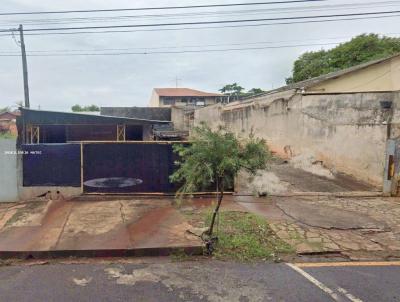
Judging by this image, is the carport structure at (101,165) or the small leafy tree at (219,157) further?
the carport structure at (101,165)

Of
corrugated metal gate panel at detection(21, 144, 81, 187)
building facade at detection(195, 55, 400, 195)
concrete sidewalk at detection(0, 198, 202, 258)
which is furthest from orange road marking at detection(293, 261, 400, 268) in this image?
corrugated metal gate panel at detection(21, 144, 81, 187)

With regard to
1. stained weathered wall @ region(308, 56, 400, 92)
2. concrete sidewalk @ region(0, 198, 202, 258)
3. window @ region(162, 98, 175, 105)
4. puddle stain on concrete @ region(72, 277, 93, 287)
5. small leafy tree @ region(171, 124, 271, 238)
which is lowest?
puddle stain on concrete @ region(72, 277, 93, 287)

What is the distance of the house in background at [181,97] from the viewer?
2693 inches

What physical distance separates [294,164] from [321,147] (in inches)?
59.3

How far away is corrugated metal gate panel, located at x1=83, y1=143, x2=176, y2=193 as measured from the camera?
28.7 ft

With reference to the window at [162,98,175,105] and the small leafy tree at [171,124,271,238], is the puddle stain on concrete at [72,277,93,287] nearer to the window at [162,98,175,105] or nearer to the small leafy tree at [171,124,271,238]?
the small leafy tree at [171,124,271,238]

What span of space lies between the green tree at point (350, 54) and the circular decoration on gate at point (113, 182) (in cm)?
2592

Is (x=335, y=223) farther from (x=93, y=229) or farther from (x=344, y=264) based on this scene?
(x=93, y=229)

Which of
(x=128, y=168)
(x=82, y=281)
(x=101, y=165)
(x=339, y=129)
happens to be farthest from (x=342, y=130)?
(x=82, y=281)

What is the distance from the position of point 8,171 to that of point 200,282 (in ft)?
20.1

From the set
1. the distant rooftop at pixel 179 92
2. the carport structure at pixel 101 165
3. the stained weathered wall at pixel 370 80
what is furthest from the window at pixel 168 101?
the carport structure at pixel 101 165

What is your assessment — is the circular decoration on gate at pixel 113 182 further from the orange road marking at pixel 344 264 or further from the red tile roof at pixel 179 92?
the red tile roof at pixel 179 92

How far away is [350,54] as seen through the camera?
102ft

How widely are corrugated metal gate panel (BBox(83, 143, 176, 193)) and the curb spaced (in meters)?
3.38
